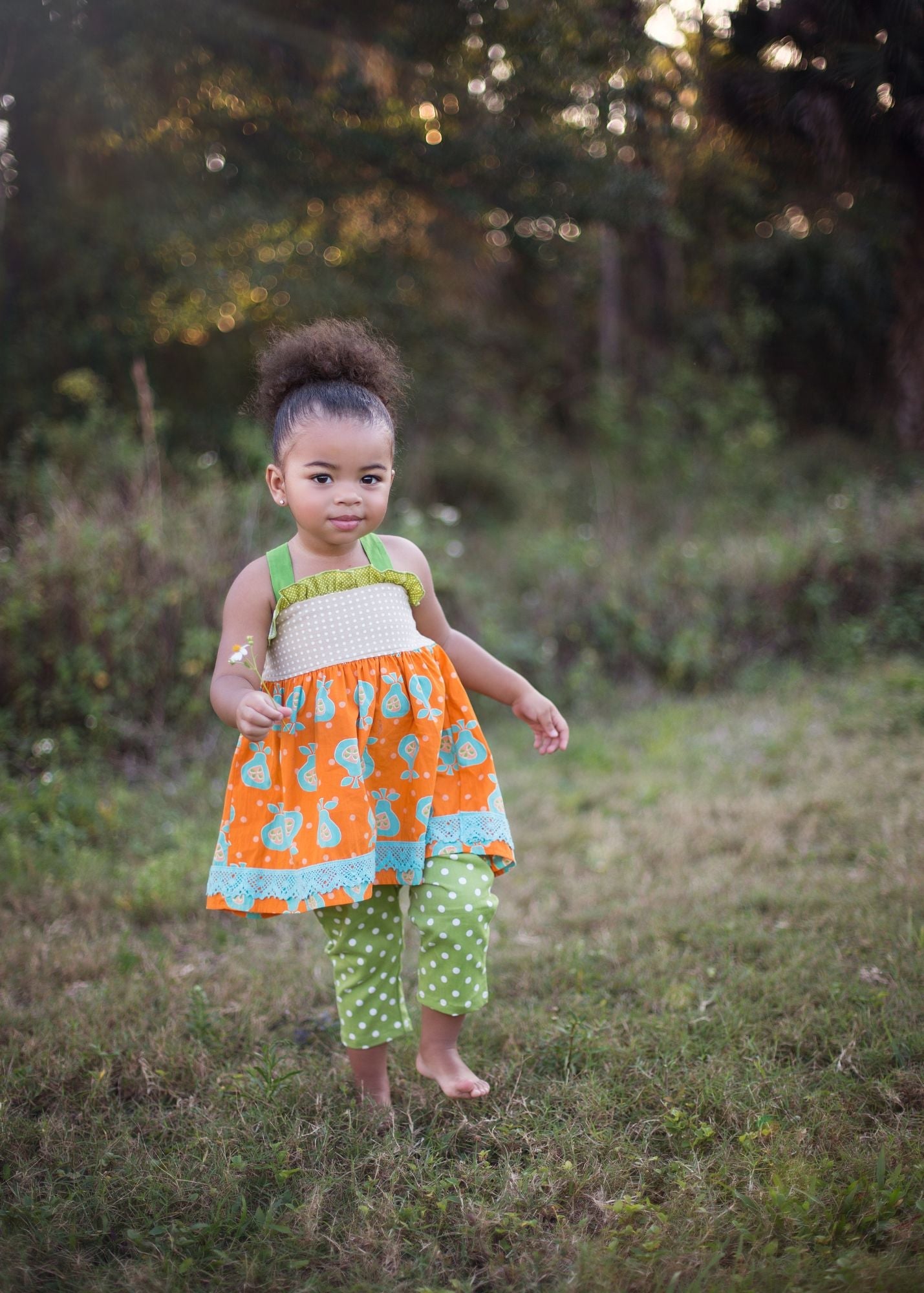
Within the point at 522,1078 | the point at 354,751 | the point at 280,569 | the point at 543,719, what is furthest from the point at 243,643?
the point at 522,1078

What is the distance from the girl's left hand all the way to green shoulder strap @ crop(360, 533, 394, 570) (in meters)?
0.46

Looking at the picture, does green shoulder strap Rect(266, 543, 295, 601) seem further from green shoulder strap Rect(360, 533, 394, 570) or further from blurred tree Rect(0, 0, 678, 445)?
blurred tree Rect(0, 0, 678, 445)

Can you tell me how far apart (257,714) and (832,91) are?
8436 mm

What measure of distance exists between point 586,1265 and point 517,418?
40.6 ft

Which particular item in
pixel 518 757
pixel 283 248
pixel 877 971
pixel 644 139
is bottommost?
pixel 877 971

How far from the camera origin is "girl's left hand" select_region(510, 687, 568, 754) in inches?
91.1

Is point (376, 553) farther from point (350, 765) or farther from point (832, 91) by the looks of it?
point (832, 91)

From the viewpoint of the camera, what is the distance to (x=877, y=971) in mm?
2615

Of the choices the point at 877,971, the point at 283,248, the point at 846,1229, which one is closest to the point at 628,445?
the point at 283,248

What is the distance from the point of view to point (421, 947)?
2088 mm

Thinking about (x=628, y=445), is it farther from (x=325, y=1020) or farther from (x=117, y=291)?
(x=325, y=1020)

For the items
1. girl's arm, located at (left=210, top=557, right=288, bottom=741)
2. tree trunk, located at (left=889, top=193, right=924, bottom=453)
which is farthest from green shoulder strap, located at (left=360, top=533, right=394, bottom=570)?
tree trunk, located at (left=889, top=193, right=924, bottom=453)

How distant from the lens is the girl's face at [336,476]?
2.04 m

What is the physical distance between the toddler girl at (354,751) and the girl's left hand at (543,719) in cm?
17
